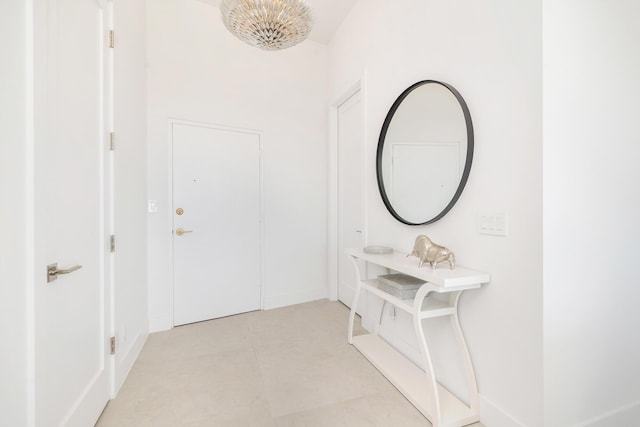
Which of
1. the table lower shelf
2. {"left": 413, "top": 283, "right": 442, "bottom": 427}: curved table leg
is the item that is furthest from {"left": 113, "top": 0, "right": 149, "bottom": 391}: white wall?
{"left": 413, "top": 283, "right": 442, "bottom": 427}: curved table leg

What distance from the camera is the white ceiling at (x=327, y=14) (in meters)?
2.73

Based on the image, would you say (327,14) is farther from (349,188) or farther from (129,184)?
(129,184)

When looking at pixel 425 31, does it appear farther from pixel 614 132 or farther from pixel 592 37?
pixel 614 132

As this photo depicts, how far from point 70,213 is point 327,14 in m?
2.98

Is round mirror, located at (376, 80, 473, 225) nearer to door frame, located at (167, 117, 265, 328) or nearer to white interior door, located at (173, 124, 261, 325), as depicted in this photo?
door frame, located at (167, 117, 265, 328)

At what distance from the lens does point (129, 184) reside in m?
2.02

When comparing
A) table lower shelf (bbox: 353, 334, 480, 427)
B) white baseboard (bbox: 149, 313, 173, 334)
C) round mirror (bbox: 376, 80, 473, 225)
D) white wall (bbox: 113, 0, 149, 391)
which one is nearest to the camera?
table lower shelf (bbox: 353, 334, 480, 427)

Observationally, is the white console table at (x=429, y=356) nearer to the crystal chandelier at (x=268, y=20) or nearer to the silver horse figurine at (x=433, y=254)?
the silver horse figurine at (x=433, y=254)

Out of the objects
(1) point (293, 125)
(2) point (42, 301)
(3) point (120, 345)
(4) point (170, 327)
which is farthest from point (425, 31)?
(4) point (170, 327)

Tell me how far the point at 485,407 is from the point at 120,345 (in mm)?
2226

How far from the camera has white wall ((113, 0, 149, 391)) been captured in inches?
69.1

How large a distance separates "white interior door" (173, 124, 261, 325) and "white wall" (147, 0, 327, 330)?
97mm

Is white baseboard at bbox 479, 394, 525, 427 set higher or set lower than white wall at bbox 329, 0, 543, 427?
lower

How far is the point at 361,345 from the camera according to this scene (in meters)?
2.21
